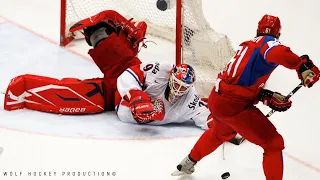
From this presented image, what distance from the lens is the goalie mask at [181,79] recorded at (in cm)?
284

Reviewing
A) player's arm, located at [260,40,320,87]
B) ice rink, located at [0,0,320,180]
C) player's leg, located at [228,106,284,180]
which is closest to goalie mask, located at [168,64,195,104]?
ice rink, located at [0,0,320,180]

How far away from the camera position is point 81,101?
3178mm

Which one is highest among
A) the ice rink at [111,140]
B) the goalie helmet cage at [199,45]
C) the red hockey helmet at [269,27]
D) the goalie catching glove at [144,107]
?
the red hockey helmet at [269,27]

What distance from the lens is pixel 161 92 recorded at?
3057 millimetres

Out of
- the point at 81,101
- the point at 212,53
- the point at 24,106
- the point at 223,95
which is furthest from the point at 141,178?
the point at 212,53

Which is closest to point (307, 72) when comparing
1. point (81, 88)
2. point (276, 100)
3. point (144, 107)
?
point (276, 100)

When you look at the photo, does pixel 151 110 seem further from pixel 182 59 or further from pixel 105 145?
pixel 182 59

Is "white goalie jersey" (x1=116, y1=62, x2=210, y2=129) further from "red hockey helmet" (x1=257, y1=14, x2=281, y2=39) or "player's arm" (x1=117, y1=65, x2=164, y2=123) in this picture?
"red hockey helmet" (x1=257, y1=14, x2=281, y2=39)

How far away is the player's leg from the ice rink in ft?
1.13

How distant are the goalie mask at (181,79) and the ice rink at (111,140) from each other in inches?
9.5

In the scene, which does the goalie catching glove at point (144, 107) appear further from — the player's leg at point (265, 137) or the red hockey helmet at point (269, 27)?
the red hockey helmet at point (269, 27)

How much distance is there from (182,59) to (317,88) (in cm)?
84

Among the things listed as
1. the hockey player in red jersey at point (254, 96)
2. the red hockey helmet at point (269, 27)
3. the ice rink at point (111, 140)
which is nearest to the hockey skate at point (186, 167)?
the ice rink at point (111, 140)

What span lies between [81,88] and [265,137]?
1.26 meters
